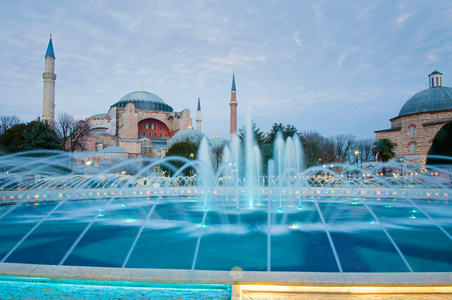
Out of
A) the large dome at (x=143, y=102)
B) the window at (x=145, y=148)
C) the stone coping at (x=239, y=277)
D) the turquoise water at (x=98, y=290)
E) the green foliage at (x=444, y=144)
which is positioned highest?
the large dome at (x=143, y=102)

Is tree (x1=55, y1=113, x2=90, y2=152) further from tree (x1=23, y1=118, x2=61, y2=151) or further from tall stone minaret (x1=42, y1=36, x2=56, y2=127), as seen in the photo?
tree (x1=23, y1=118, x2=61, y2=151)

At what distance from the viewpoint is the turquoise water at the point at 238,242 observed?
5.14 meters

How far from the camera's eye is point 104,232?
7754mm

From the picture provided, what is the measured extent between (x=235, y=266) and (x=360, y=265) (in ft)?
6.42

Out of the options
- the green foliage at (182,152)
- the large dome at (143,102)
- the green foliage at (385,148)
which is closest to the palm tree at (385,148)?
the green foliage at (385,148)

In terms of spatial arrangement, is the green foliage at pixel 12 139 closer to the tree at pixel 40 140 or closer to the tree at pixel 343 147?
the tree at pixel 40 140

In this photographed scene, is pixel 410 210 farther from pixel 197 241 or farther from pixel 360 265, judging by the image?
pixel 197 241

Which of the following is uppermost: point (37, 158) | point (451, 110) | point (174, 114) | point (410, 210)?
point (174, 114)

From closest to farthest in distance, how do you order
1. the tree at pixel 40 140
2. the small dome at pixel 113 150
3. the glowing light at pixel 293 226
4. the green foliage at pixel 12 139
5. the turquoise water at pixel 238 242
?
the turquoise water at pixel 238 242 → the glowing light at pixel 293 226 → the tree at pixel 40 140 → the green foliage at pixel 12 139 → the small dome at pixel 113 150

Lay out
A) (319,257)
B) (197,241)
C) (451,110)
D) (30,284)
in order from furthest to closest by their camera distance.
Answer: (451,110), (197,241), (319,257), (30,284)

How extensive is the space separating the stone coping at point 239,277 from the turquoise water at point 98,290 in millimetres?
63

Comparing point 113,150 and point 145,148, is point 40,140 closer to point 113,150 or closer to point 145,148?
point 113,150

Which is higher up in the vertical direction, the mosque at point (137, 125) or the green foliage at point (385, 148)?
the mosque at point (137, 125)

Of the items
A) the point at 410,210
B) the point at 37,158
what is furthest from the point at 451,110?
the point at 37,158
